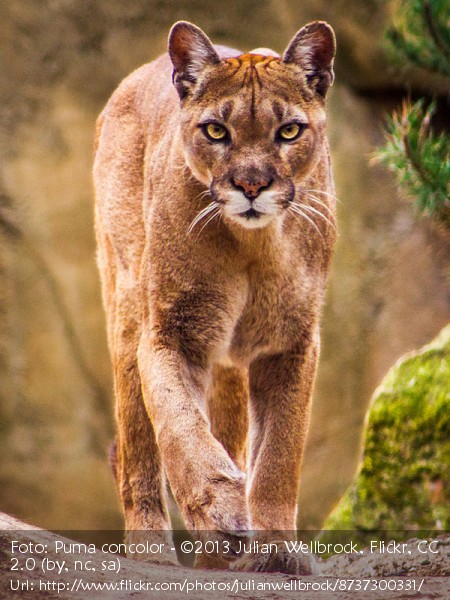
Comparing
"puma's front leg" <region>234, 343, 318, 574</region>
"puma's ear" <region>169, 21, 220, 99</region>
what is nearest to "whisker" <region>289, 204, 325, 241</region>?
"puma's front leg" <region>234, 343, 318, 574</region>

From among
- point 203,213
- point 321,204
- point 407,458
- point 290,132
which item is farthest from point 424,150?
point 407,458

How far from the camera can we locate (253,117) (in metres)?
4.01

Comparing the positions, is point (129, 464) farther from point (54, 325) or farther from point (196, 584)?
point (54, 325)

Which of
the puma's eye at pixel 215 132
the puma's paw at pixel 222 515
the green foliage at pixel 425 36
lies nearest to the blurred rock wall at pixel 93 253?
the green foliage at pixel 425 36

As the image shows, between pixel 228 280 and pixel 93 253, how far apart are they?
4.55 m

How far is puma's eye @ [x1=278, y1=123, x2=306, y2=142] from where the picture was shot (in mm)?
4066

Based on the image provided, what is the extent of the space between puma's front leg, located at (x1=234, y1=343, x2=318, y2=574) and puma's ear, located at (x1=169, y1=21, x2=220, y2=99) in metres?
1.18

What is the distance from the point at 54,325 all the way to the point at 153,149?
4109 millimetres

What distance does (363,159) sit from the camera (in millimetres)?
8867

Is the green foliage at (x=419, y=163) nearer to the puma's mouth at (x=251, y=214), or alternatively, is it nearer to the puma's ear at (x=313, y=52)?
the puma's ear at (x=313, y=52)

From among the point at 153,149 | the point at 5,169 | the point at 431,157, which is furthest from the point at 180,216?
the point at 5,169

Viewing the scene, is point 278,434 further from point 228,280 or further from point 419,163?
point 419,163

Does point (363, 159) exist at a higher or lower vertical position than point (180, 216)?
higher

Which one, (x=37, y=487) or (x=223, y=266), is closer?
(x=223, y=266)
